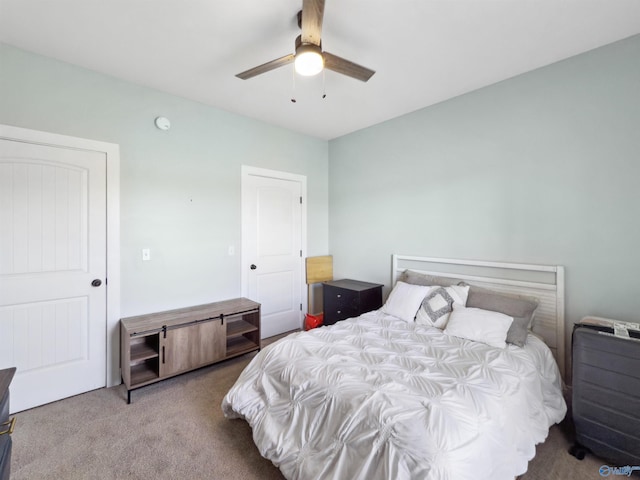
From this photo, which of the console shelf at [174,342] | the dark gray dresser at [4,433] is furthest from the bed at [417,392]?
the dark gray dresser at [4,433]

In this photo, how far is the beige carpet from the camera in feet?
5.50

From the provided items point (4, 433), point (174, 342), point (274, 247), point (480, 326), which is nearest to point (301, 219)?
point (274, 247)

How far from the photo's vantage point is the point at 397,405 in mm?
1341

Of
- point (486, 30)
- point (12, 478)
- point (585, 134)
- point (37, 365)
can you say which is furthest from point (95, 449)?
point (585, 134)

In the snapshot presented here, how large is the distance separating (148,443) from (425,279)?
2689 millimetres

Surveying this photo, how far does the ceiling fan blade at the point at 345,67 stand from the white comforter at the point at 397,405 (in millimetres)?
1918

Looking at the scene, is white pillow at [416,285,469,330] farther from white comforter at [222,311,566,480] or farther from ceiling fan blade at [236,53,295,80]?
ceiling fan blade at [236,53,295,80]

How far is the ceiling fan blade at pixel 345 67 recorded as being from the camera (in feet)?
5.99

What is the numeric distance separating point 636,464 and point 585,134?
2.21 m

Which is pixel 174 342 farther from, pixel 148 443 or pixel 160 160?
pixel 160 160

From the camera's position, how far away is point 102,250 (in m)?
2.54

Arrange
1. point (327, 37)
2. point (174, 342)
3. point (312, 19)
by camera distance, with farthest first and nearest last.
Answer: point (174, 342)
point (327, 37)
point (312, 19)

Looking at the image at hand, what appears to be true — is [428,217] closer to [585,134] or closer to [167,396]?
[585,134]

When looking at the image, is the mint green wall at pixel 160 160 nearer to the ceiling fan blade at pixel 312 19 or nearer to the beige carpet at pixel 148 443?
the beige carpet at pixel 148 443
